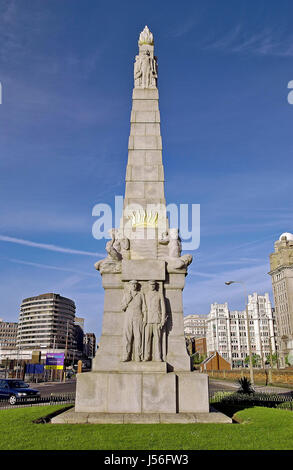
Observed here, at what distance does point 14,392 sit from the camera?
23.1 metres

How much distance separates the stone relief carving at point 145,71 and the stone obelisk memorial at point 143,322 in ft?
7.21

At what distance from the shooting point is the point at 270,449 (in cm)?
691

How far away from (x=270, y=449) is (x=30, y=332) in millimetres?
165500

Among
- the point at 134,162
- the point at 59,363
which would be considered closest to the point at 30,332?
the point at 59,363

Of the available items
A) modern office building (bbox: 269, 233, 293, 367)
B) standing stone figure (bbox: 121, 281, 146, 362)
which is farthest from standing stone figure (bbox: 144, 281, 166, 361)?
modern office building (bbox: 269, 233, 293, 367)

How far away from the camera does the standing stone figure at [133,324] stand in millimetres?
10312

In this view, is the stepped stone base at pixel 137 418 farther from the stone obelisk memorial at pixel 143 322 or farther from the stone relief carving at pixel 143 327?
the stone relief carving at pixel 143 327

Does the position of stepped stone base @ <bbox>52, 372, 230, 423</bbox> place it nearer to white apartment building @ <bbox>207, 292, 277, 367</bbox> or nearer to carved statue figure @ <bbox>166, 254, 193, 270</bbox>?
carved statue figure @ <bbox>166, 254, 193, 270</bbox>

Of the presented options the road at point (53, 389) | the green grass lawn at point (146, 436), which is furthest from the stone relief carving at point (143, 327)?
the road at point (53, 389)

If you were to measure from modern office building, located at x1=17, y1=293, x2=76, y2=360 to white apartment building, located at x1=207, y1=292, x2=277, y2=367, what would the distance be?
212ft

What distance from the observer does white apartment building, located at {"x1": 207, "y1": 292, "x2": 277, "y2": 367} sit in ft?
527

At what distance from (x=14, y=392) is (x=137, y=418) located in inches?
676
